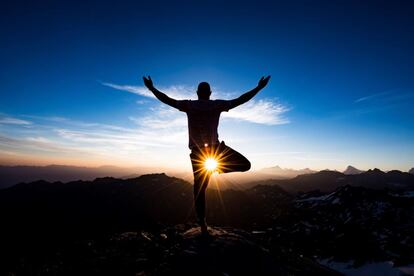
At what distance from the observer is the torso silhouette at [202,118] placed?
6.57 m

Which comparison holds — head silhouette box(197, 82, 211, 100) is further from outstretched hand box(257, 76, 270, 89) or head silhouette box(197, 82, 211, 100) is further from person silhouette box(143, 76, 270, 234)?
outstretched hand box(257, 76, 270, 89)

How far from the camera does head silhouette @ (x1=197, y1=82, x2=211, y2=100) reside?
6.80m

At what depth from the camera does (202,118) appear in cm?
663

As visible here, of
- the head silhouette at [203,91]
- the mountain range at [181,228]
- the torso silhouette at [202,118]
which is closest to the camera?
the torso silhouette at [202,118]

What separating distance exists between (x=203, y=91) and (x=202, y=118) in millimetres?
719

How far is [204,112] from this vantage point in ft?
21.7

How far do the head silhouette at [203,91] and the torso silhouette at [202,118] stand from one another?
10.7 inches

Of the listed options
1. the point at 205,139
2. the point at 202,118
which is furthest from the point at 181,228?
the point at 202,118

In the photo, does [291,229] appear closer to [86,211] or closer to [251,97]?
[251,97]

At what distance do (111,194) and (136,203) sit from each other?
11732 mm

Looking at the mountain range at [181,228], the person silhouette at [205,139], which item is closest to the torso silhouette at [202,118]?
the person silhouette at [205,139]

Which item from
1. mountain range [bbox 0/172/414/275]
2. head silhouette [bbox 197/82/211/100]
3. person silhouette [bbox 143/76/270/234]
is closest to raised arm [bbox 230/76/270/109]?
person silhouette [bbox 143/76/270/234]

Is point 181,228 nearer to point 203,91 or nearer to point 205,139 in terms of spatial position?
point 205,139

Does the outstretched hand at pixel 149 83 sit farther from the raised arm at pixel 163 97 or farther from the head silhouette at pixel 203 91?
the head silhouette at pixel 203 91
